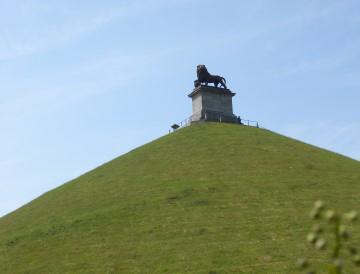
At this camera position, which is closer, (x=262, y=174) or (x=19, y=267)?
(x=19, y=267)

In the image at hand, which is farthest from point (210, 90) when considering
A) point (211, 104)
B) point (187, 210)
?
point (187, 210)

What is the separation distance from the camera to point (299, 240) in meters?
27.4

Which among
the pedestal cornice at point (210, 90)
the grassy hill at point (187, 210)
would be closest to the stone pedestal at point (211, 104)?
the pedestal cornice at point (210, 90)

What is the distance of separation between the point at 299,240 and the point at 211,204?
295 inches

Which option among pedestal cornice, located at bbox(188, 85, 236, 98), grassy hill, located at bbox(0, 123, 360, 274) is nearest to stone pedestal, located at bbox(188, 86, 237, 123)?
pedestal cornice, located at bbox(188, 85, 236, 98)

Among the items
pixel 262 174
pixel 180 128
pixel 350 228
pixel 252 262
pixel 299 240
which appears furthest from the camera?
pixel 180 128

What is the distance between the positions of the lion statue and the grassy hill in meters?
8.84

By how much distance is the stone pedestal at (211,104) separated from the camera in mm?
58250

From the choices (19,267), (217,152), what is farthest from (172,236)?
(217,152)

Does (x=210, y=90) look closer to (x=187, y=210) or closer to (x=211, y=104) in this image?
(x=211, y=104)

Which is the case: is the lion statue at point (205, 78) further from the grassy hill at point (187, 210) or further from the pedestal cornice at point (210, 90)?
the grassy hill at point (187, 210)

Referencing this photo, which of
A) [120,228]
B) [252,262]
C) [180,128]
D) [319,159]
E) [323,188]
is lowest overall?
[252,262]

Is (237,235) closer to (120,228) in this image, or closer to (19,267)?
(120,228)

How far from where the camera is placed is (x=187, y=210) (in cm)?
3297
